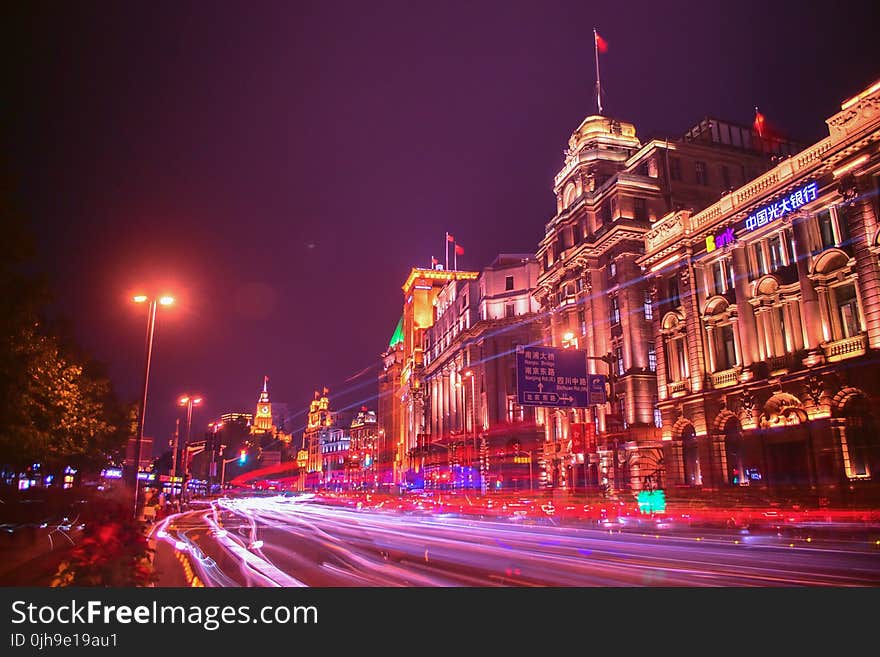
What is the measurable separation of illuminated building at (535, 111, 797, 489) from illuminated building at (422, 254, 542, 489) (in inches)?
476

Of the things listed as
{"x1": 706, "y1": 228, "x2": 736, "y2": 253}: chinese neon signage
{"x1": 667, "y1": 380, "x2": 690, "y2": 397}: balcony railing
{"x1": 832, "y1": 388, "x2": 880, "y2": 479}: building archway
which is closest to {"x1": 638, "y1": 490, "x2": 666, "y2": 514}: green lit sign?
→ {"x1": 832, "y1": 388, "x2": 880, "y2": 479}: building archway

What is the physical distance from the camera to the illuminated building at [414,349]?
118562 millimetres

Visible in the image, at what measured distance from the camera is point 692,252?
4203cm

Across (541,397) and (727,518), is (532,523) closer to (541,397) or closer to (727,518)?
(541,397)

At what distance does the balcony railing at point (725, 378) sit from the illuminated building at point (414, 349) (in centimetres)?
7974

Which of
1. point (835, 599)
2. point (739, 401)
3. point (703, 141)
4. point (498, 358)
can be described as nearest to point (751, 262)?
point (739, 401)

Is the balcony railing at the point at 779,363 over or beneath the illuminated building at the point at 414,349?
beneath

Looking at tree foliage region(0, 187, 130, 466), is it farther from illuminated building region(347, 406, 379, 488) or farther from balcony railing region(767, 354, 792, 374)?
illuminated building region(347, 406, 379, 488)

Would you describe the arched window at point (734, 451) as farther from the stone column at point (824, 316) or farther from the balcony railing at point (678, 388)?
the stone column at point (824, 316)

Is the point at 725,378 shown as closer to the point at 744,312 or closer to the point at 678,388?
the point at 678,388

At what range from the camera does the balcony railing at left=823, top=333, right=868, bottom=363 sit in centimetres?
2916

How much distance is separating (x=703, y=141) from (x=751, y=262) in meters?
21.3

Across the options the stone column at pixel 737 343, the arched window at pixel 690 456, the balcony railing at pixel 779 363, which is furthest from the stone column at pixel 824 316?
the arched window at pixel 690 456

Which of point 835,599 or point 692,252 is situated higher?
point 692,252
